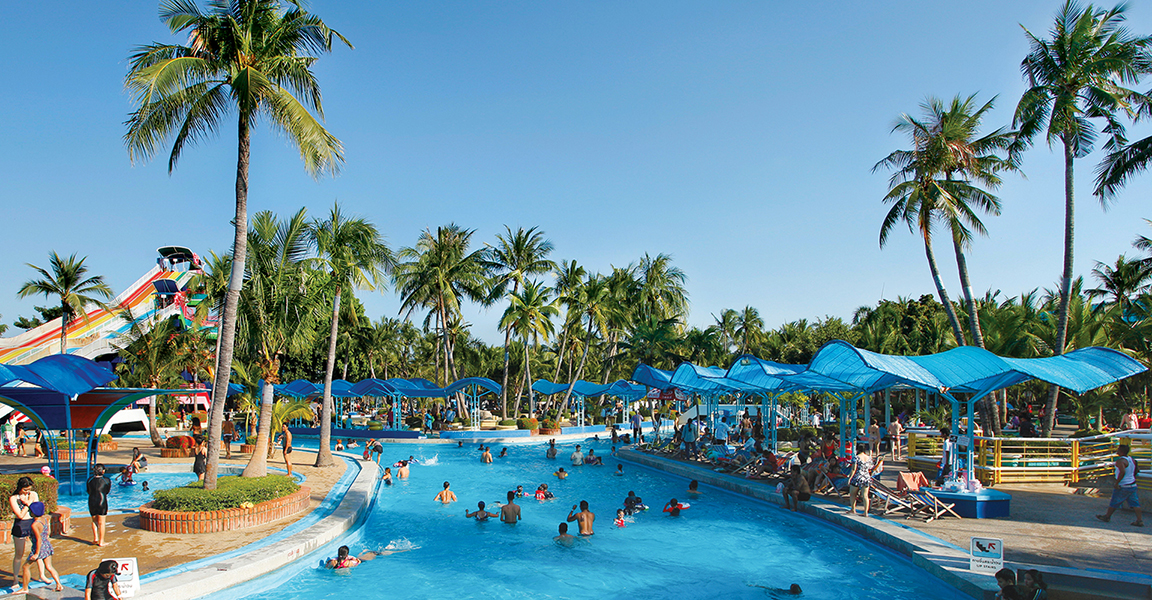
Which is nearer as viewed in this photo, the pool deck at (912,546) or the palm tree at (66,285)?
the pool deck at (912,546)

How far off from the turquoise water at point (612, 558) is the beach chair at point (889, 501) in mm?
1086

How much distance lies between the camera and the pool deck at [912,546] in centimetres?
823

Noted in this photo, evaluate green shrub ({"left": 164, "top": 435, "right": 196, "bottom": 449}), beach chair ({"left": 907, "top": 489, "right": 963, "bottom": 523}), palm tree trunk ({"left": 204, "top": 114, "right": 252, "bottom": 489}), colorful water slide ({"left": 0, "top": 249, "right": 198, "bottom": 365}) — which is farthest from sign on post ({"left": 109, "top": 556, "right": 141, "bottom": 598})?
colorful water slide ({"left": 0, "top": 249, "right": 198, "bottom": 365})

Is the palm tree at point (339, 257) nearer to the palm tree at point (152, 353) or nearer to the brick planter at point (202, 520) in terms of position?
the brick planter at point (202, 520)

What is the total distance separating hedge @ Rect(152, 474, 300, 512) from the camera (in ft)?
37.2

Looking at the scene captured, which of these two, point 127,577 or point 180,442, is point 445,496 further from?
point 180,442

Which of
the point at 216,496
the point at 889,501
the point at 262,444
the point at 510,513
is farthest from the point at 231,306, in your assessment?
the point at 889,501

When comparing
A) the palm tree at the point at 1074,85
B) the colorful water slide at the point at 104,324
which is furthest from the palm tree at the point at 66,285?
the palm tree at the point at 1074,85

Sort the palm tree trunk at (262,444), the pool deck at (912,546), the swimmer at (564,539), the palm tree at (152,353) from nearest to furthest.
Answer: the pool deck at (912,546) < the swimmer at (564,539) < the palm tree trunk at (262,444) < the palm tree at (152,353)

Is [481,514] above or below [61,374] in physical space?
below

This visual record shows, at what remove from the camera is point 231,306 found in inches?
497

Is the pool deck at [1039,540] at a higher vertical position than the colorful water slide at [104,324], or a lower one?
lower

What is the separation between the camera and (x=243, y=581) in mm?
9289

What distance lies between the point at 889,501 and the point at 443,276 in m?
29.5
